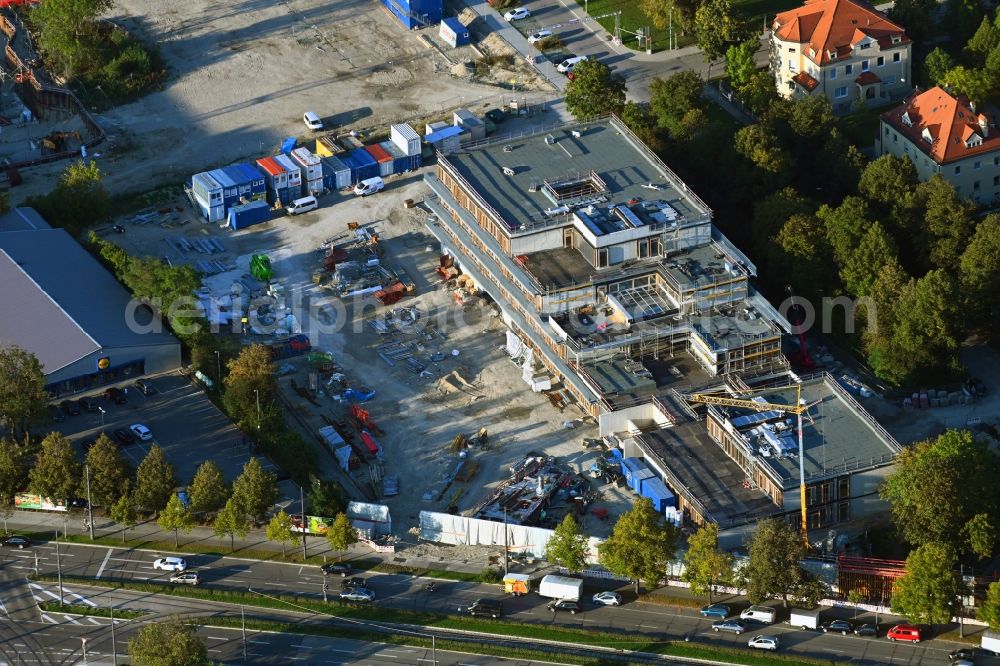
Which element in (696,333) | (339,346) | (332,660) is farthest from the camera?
(339,346)

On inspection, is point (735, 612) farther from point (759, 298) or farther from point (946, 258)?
point (946, 258)

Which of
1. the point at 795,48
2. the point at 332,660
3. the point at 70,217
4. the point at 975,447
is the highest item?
the point at 795,48

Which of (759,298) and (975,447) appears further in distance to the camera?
(759,298)

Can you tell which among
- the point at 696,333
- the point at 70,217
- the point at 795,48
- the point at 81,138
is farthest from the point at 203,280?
the point at 795,48

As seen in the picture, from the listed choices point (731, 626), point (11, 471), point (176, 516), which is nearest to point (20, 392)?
point (11, 471)

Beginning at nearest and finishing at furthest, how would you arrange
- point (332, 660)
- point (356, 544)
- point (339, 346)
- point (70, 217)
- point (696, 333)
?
point (332, 660) < point (356, 544) < point (696, 333) < point (339, 346) < point (70, 217)

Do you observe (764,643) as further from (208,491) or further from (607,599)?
(208,491)

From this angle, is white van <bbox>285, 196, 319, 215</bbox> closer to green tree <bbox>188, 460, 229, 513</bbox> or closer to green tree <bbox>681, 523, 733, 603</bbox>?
green tree <bbox>188, 460, 229, 513</bbox>
